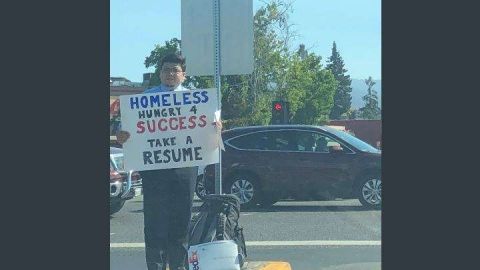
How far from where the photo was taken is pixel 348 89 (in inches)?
3332

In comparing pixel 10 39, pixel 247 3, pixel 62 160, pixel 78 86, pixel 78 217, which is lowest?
pixel 78 217

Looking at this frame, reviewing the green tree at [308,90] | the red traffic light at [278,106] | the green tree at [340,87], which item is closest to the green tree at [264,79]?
the green tree at [308,90]

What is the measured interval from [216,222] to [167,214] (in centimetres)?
40

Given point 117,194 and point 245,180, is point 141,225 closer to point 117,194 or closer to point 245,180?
point 117,194

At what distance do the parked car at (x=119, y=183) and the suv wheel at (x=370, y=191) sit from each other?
13.0ft

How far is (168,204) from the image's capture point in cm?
572

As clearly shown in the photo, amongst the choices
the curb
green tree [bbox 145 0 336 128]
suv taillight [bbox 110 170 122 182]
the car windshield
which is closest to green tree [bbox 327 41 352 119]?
green tree [bbox 145 0 336 128]

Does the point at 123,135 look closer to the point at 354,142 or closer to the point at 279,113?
the point at 354,142

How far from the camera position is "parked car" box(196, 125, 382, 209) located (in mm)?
12805

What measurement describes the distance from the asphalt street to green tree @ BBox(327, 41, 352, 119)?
61065mm

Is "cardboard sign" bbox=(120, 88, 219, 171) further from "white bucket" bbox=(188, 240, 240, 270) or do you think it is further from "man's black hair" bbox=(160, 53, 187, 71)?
"white bucket" bbox=(188, 240, 240, 270)

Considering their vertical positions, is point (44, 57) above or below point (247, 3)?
below

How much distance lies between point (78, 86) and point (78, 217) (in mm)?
949

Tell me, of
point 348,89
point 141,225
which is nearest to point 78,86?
point 141,225
